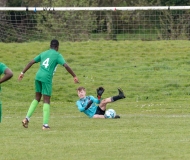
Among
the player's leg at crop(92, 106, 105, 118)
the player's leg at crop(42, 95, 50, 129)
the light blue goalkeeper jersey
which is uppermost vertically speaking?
the player's leg at crop(42, 95, 50, 129)

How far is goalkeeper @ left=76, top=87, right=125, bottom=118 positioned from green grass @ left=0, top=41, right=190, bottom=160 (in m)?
0.30

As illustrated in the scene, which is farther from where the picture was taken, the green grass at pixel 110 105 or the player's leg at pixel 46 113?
the player's leg at pixel 46 113

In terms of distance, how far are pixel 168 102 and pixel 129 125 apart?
643cm

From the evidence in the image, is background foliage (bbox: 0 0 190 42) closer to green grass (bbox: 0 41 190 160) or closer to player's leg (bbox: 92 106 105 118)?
green grass (bbox: 0 41 190 160)

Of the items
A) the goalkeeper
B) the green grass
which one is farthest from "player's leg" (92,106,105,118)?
the green grass

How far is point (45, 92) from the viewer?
13.1 m

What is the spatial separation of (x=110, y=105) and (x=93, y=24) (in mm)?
4043

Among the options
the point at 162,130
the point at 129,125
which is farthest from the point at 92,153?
the point at 129,125

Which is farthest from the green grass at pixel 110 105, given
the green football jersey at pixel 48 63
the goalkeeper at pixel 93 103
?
the green football jersey at pixel 48 63

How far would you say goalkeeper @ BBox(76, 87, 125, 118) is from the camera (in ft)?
50.4

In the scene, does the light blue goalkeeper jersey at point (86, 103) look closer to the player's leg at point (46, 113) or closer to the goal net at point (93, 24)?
the player's leg at point (46, 113)

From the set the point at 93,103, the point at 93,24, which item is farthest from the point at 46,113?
the point at 93,24

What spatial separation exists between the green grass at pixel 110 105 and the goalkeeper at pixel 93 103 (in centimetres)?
30

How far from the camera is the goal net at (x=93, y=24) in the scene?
22031mm
